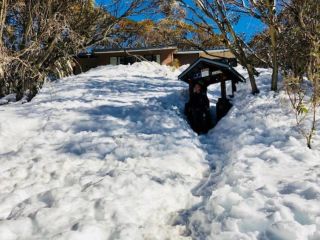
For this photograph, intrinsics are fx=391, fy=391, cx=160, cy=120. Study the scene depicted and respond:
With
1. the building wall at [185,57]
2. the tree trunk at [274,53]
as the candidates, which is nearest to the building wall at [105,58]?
the building wall at [185,57]

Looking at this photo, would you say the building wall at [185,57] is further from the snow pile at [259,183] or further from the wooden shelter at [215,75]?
the snow pile at [259,183]


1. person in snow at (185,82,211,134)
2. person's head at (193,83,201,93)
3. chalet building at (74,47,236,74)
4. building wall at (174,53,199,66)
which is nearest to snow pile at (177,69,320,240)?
person in snow at (185,82,211,134)

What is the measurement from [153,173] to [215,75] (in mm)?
5200

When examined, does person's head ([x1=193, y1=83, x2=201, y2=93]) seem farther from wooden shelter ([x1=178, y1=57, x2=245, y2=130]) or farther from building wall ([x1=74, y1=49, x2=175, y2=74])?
building wall ([x1=74, y1=49, x2=175, y2=74])

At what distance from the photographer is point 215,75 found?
11.1m

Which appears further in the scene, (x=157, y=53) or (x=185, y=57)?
(x=185, y=57)

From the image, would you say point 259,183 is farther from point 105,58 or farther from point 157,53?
point 105,58

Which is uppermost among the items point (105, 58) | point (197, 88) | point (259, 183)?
point (105, 58)

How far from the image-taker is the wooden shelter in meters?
10.6

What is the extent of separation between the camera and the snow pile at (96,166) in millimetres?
4941

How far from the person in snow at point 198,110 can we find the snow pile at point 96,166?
37 cm

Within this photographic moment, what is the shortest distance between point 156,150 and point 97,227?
11.1 feet

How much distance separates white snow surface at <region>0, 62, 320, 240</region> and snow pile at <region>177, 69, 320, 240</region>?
16mm

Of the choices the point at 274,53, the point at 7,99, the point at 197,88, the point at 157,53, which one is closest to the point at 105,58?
the point at 157,53
